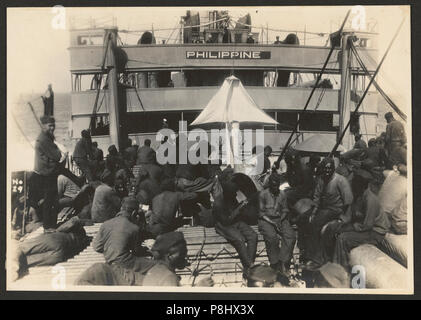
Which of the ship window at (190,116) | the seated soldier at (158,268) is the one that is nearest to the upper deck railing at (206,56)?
the ship window at (190,116)

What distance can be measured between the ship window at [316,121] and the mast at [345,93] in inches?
4.6

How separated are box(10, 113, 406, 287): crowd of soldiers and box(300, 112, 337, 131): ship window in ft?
1.02

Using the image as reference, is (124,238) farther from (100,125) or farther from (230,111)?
(230,111)

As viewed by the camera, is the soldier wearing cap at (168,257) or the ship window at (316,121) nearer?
the soldier wearing cap at (168,257)

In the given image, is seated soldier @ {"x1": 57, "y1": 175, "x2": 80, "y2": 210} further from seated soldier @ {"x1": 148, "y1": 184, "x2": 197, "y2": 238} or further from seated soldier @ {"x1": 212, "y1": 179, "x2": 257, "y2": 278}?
seated soldier @ {"x1": 212, "y1": 179, "x2": 257, "y2": 278}

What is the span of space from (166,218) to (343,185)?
190 centimetres

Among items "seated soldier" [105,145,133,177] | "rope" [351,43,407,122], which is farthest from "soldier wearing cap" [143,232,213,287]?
"rope" [351,43,407,122]

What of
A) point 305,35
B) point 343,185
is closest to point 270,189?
point 343,185

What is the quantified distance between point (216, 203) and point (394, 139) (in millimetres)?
2004

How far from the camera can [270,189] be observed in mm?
6137

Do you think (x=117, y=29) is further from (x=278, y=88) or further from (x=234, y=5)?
(x=278, y=88)

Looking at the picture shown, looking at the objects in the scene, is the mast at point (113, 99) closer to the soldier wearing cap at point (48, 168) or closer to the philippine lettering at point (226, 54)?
the soldier wearing cap at point (48, 168)

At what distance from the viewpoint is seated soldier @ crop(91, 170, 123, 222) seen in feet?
20.1

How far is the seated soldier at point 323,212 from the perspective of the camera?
20.1ft
